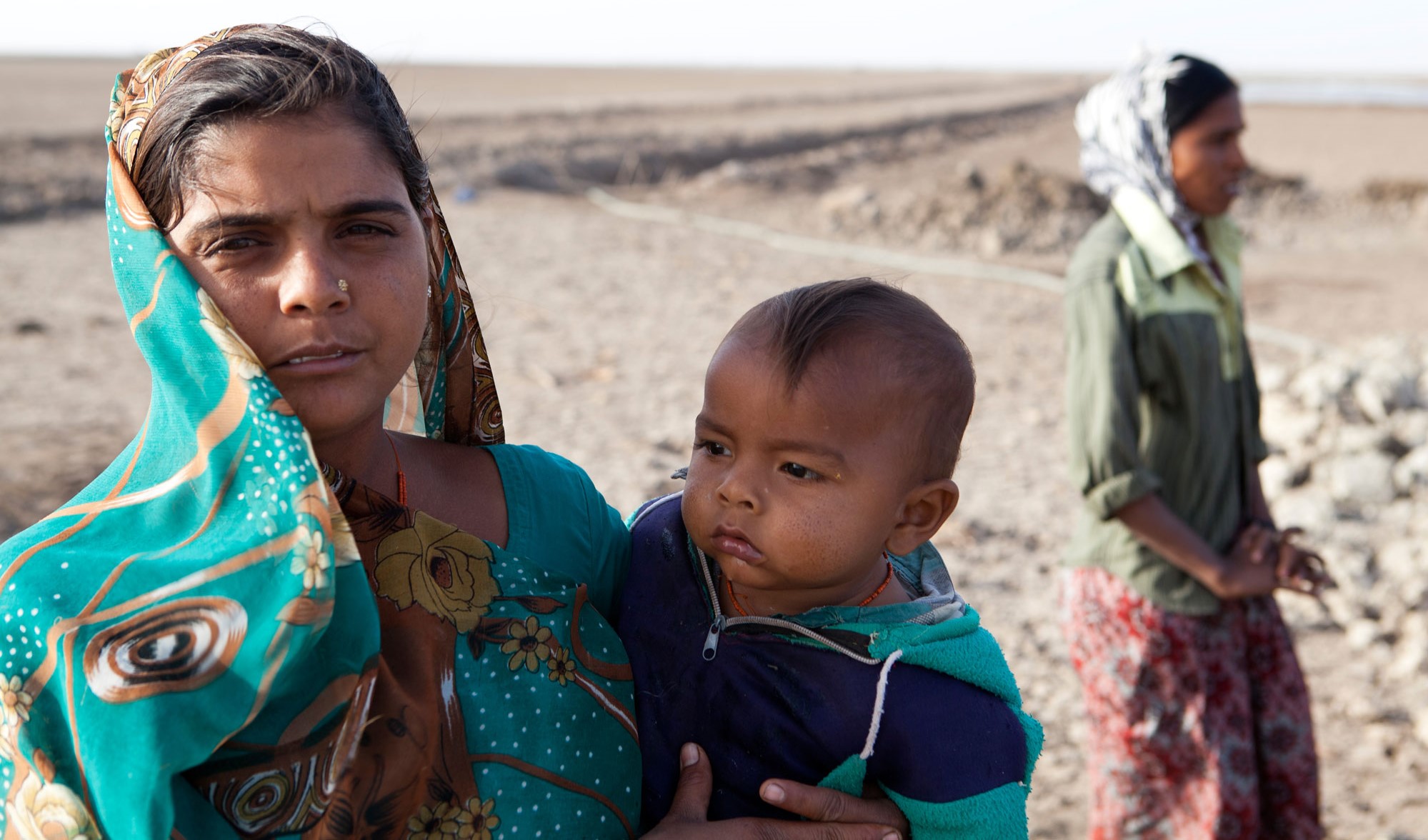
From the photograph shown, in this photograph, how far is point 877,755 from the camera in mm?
1499

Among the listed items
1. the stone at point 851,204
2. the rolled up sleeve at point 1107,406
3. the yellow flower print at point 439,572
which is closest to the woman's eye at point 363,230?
the yellow flower print at point 439,572

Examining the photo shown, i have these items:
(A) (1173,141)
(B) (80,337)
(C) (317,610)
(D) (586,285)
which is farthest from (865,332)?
(D) (586,285)

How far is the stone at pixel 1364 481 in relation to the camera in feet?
19.7

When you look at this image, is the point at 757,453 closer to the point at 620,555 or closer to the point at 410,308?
the point at 620,555

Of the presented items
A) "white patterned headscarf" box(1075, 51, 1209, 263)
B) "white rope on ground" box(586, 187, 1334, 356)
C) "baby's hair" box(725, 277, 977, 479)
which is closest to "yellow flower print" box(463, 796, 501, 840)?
"baby's hair" box(725, 277, 977, 479)

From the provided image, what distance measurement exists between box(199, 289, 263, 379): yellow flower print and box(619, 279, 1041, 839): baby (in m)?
0.60

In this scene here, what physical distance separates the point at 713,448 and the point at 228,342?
650mm

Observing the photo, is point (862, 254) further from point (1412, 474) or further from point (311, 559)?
point (311, 559)

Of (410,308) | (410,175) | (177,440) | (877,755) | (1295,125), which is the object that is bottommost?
(1295,125)

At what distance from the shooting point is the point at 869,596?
5.38 feet

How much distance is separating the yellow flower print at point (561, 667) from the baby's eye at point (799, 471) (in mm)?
380

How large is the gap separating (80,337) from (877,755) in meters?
8.51

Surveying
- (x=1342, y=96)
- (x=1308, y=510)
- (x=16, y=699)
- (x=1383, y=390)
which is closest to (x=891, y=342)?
(x=16, y=699)

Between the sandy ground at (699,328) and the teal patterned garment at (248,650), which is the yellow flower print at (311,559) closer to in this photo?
the teal patterned garment at (248,650)
